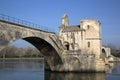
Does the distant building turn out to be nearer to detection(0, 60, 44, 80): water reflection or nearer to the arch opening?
the arch opening

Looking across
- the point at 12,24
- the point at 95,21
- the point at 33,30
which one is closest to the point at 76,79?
the point at 33,30

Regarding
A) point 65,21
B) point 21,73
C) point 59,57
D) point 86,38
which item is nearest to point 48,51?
point 59,57

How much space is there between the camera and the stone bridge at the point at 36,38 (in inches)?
1148

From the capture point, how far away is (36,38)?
3959 centimetres

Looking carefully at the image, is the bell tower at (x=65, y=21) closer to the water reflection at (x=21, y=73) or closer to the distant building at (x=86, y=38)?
the distant building at (x=86, y=38)

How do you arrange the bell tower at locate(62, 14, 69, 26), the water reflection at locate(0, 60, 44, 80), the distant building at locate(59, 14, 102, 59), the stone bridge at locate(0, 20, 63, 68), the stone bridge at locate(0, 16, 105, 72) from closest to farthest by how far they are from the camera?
the stone bridge at locate(0, 20, 63, 68), the water reflection at locate(0, 60, 44, 80), the stone bridge at locate(0, 16, 105, 72), the distant building at locate(59, 14, 102, 59), the bell tower at locate(62, 14, 69, 26)

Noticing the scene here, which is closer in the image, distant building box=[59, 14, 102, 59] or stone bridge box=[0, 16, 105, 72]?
stone bridge box=[0, 16, 105, 72]

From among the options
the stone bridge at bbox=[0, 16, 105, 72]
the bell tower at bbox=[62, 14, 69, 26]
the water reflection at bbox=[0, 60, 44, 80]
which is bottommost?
the water reflection at bbox=[0, 60, 44, 80]

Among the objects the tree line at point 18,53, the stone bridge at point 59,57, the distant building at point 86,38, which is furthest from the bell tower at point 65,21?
the tree line at point 18,53

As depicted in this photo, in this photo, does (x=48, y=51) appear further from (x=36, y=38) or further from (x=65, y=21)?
(x=65, y=21)

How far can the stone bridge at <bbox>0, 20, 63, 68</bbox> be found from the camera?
1148 inches

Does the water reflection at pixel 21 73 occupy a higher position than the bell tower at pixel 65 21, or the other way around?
the bell tower at pixel 65 21

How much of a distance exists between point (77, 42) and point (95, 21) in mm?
5625

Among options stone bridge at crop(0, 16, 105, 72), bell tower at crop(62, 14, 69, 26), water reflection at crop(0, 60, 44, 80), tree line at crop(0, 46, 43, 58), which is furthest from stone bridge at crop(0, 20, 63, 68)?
tree line at crop(0, 46, 43, 58)
